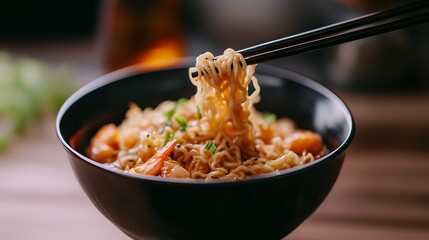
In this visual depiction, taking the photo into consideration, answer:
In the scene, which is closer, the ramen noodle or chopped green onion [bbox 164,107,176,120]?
the ramen noodle

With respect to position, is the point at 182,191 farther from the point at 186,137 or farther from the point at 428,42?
the point at 428,42

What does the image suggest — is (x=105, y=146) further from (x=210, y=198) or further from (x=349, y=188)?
(x=349, y=188)

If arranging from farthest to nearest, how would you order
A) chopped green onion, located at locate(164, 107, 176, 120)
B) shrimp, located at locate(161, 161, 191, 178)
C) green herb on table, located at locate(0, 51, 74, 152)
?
1. green herb on table, located at locate(0, 51, 74, 152)
2. chopped green onion, located at locate(164, 107, 176, 120)
3. shrimp, located at locate(161, 161, 191, 178)

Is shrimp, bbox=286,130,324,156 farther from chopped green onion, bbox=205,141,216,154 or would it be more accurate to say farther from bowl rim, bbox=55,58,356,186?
chopped green onion, bbox=205,141,216,154

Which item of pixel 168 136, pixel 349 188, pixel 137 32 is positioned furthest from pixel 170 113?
pixel 137 32

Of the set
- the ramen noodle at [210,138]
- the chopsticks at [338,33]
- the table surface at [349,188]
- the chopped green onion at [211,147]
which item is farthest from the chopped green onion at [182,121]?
the table surface at [349,188]

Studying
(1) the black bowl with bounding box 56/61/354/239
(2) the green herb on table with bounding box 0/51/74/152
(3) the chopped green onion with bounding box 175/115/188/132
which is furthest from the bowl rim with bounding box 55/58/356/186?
(2) the green herb on table with bounding box 0/51/74/152
